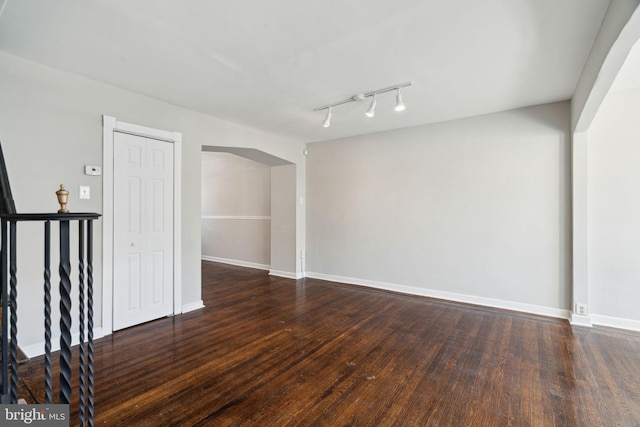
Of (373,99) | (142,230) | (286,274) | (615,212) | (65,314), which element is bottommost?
(286,274)

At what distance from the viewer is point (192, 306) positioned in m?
3.75

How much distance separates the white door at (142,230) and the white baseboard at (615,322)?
4756 mm

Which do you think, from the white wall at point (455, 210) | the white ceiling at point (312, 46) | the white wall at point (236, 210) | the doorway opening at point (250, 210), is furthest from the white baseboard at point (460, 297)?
the white ceiling at point (312, 46)

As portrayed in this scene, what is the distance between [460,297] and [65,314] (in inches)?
165

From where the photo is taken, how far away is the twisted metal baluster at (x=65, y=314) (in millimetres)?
1282

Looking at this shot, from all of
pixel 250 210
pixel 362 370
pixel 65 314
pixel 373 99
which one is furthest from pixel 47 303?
pixel 250 210

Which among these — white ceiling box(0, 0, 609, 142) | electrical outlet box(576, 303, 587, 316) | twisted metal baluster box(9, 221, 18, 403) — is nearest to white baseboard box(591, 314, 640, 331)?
electrical outlet box(576, 303, 587, 316)

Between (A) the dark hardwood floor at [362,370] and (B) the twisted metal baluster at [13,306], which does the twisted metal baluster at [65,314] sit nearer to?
(B) the twisted metal baluster at [13,306]

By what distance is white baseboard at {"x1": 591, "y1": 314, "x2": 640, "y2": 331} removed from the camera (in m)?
3.17

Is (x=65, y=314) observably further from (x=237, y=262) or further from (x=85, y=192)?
(x=237, y=262)

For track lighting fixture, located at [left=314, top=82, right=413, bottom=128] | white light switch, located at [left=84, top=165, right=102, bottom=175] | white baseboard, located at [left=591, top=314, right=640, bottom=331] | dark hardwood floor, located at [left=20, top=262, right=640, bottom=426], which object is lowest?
dark hardwood floor, located at [left=20, top=262, right=640, bottom=426]

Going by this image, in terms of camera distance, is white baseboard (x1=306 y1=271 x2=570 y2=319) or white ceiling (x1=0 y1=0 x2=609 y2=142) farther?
white baseboard (x1=306 y1=271 x2=570 y2=319)

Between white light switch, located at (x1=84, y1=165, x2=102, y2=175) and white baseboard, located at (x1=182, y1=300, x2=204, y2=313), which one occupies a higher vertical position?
white light switch, located at (x1=84, y1=165, x2=102, y2=175)

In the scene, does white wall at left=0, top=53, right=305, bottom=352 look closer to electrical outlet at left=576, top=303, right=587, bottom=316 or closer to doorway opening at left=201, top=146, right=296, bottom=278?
doorway opening at left=201, top=146, right=296, bottom=278
